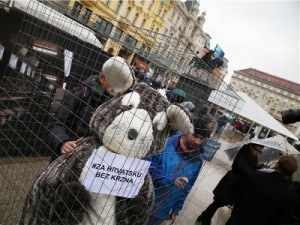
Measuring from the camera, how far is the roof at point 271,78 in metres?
77.9

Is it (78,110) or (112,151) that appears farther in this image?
(78,110)

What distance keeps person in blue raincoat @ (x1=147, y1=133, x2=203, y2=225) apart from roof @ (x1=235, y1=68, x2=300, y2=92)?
265 feet

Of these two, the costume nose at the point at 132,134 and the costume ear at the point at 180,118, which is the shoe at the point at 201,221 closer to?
the costume ear at the point at 180,118

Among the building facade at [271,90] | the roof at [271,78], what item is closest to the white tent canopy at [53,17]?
the building facade at [271,90]

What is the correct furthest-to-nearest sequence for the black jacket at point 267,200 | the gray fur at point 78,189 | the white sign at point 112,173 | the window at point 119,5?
1. the window at point 119,5
2. the black jacket at point 267,200
3. the gray fur at point 78,189
4. the white sign at point 112,173

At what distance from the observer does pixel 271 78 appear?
7944cm

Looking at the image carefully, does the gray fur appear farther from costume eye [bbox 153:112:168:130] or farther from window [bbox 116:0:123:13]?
window [bbox 116:0:123:13]

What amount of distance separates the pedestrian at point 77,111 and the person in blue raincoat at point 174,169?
612mm

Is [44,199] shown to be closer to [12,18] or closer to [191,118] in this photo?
[191,118]

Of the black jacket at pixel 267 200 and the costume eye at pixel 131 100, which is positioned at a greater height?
the costume eye at pixel 131 100

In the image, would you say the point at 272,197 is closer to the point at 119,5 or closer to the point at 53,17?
the point at 53,17

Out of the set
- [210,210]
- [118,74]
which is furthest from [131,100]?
[210,210]

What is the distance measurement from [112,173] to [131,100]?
482 mm

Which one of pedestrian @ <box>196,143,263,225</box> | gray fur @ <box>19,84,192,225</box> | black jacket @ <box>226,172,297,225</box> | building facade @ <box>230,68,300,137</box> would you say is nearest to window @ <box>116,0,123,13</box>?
pedestrian @ <box>196,143,263,225</box>
